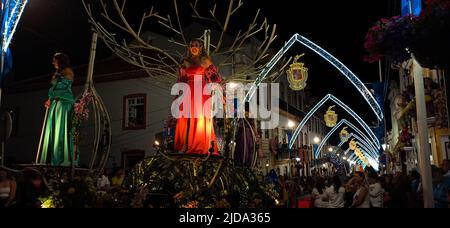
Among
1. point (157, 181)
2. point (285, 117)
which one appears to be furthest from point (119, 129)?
point (157, 181)

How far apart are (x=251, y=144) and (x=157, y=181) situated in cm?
349

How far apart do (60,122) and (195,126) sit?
244cm

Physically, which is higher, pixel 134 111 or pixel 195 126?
pixel 134 111

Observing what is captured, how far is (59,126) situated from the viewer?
7.49 m

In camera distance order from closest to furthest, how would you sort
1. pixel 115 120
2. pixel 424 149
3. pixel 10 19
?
pixel 424 149
pixel 10 19
pixel 115 120

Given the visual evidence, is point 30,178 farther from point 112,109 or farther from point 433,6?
point 112,109

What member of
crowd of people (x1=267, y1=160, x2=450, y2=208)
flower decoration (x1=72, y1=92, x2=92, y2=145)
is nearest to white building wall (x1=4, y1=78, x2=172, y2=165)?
crowd of people (x1=267, y1=160, x2=450, y2=208)

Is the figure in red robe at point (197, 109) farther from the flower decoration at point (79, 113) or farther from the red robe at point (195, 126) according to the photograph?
the flower decoration at point (79, 113)

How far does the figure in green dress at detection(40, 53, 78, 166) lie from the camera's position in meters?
7.32

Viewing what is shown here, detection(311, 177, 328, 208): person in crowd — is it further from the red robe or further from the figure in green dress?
the figure in green dress

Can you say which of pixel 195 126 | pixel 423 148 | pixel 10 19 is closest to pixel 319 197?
pixel 195 126

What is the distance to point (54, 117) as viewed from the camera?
25.0 ft

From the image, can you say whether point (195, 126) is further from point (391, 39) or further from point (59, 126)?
point (391, 39)

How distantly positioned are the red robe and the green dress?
199cm
